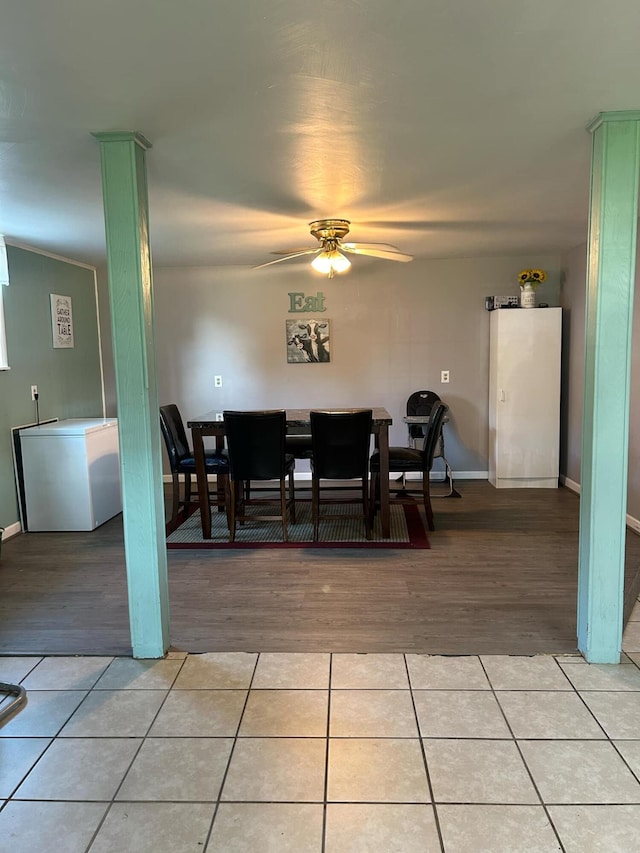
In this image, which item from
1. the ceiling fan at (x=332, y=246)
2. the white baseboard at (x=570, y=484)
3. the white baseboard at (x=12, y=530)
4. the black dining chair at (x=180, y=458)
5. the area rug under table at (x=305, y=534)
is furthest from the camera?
the white baseboard at (x=570, y=484)

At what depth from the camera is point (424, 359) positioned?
553 centimetres

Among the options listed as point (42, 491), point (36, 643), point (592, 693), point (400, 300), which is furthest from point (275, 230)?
point (592, 693)

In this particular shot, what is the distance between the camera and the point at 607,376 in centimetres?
221

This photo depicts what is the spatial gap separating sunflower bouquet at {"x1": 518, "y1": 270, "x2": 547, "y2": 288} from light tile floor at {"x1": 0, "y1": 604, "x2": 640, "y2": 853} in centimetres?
354

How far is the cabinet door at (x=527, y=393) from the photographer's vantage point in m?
5.04

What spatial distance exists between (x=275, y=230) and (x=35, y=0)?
8.93 feet

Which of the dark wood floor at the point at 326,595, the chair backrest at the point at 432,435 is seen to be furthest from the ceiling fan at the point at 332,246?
the dark wood floor at the point at 326,595

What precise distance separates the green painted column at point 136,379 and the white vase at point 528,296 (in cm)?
377

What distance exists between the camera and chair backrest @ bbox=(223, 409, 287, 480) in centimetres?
371

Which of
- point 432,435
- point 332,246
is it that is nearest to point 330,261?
point 332,246

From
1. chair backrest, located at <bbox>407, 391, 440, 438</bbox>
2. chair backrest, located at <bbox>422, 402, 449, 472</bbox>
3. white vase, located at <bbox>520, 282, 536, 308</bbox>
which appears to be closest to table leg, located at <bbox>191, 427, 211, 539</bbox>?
chair backrest, located at <bbox>422, 402, 449, 472</bbox>

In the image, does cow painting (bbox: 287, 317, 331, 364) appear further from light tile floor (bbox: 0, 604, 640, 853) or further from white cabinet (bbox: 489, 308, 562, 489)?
light tile floor (bbox: 0, 604, 640, 853)

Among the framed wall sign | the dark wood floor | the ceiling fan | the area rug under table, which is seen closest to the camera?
the dark wood floor

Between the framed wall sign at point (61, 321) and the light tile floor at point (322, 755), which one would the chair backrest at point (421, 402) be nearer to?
the framed wall sign at point (61, 321)
